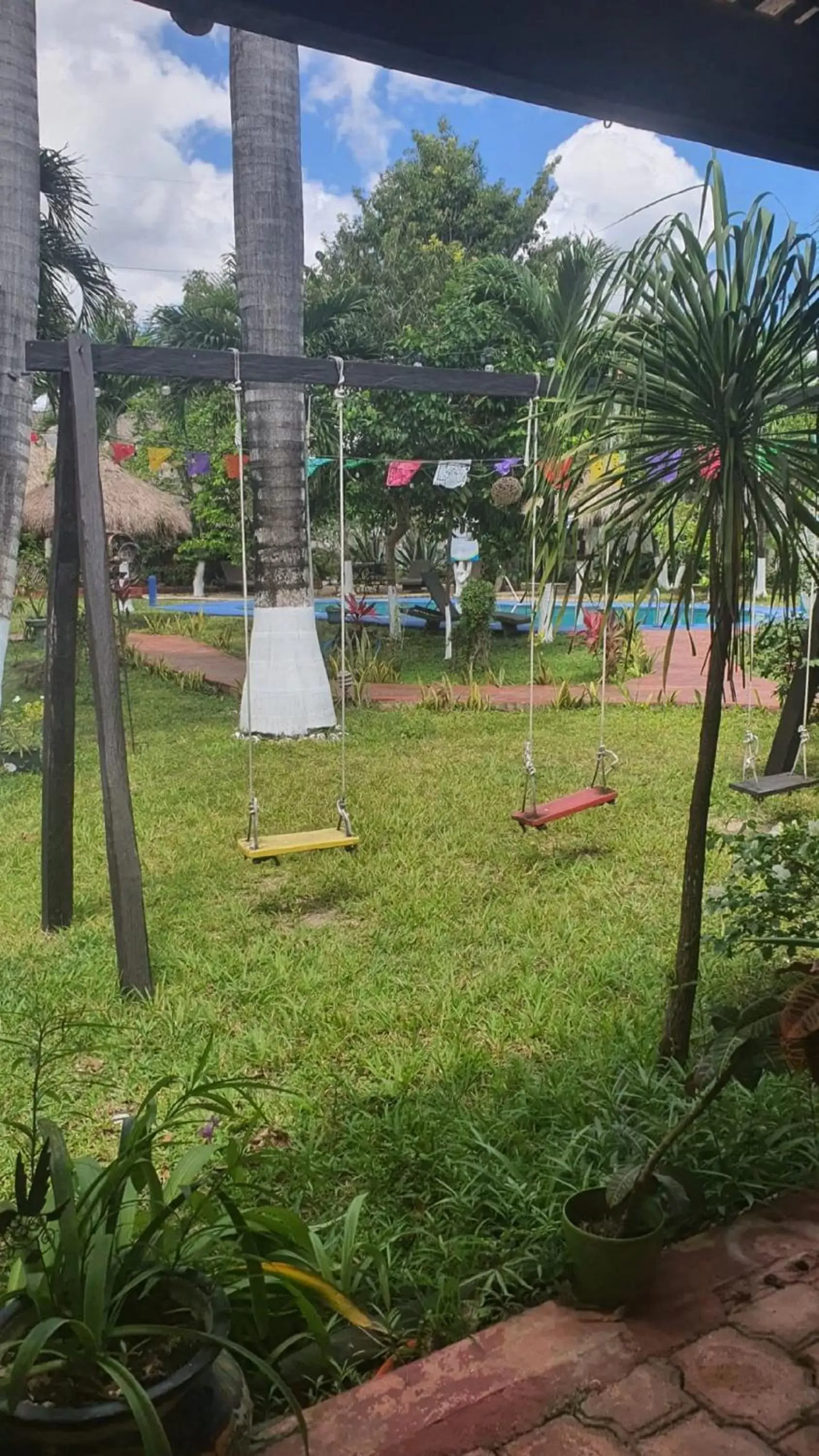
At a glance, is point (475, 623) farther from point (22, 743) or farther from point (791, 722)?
point (791, 722)

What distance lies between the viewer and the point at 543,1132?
2566 mm

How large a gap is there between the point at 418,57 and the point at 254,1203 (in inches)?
88.5

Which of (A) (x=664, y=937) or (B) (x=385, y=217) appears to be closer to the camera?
(A) (x=664, y=937)

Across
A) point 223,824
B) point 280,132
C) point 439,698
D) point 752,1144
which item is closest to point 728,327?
point 752,1144

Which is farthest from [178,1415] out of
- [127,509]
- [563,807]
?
[127,509]

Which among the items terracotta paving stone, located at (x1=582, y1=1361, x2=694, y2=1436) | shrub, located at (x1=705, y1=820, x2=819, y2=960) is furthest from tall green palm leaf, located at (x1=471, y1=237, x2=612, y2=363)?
terracotta paving stone, located at (x1=582, y1=1361, x2=694, y2=1436)

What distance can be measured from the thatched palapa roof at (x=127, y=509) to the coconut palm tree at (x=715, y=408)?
1390 centimetres

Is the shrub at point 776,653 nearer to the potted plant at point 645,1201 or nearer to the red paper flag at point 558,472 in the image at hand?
the red paper flag at point 558,472

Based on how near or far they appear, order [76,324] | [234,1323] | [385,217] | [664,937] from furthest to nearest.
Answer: [385,217]
[76,324]
[664,937]
[234,1323]

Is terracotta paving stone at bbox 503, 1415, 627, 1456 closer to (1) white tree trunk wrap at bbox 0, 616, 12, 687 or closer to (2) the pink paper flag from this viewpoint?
(1) white tree trunk wrap at bbox 0, 616, 12, 687

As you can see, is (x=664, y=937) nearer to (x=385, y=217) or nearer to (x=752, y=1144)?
(x=752, y=1144)

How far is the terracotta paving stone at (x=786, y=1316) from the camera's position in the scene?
1.87m

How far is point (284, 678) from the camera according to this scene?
7902 mm

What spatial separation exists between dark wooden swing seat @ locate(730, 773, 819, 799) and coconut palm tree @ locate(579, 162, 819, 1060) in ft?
7.82
